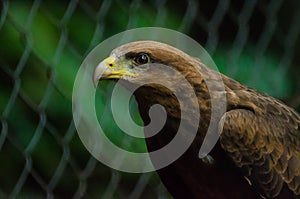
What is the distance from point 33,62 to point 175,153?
0.97 m

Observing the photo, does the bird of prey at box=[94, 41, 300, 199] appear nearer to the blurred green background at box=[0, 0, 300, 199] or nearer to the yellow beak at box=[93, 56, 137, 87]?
the yellow beak at box=[93, 56, 137, 87]

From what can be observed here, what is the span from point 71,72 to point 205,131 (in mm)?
893

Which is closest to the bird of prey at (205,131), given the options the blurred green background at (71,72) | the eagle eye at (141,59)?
the eagle eye at (141,59)

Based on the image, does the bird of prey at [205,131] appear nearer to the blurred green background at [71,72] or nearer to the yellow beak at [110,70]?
the yellow beak at [110,70]

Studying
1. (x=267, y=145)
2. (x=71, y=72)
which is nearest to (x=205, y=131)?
(x=267, y=145)

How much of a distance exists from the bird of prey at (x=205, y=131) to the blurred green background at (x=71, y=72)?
0.62 meters

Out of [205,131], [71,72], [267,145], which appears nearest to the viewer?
[205,131]

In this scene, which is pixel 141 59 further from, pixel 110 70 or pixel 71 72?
pixel 71 72

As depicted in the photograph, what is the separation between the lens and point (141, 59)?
2945 mm

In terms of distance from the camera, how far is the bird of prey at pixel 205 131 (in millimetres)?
2934

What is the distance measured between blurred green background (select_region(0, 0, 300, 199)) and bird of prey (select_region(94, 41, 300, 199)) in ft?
2.04

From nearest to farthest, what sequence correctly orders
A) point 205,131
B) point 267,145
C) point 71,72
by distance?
point 205,131 < point 267,145 < point 71,72

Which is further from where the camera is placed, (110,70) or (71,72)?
(71,72)

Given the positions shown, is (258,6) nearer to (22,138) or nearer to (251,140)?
(22,138)
